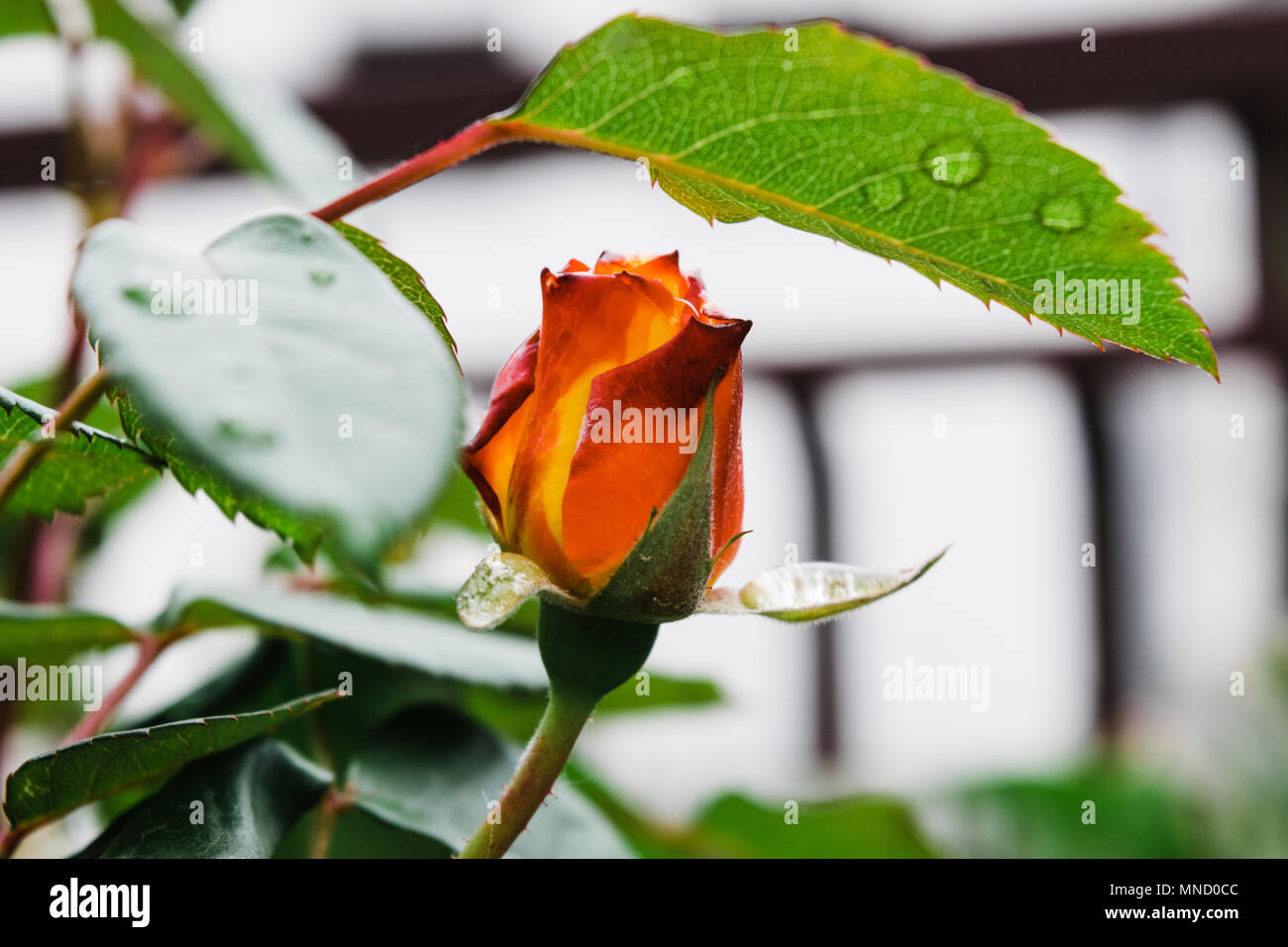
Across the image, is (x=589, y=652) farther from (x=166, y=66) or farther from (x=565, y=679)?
(x=166, y=66)

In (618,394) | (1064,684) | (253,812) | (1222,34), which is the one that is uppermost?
(1222,34)

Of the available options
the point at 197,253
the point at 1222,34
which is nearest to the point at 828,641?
the point at 1222,34

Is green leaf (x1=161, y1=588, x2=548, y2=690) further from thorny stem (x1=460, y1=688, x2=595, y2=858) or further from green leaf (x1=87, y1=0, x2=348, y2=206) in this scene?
green leaf (x1=87, y1=0, x2=348, y2=206)

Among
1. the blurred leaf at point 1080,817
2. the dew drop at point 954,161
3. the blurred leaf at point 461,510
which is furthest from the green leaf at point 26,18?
the blurred leaf at point 1080,817

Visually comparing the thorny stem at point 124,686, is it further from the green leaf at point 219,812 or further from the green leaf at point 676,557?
the green leaf at point 676,557

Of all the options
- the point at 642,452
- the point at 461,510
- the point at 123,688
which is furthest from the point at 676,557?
the point at 461,510

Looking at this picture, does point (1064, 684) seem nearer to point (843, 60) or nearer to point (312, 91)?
point (312, 91)
